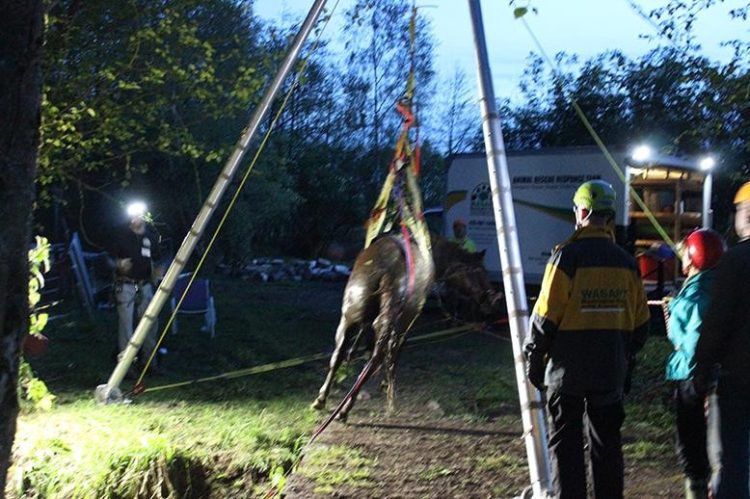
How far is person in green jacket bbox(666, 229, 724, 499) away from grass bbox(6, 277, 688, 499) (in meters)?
1.44

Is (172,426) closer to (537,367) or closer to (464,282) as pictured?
(537,367)

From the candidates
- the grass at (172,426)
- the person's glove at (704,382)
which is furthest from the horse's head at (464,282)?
the person's glove at (704,382)

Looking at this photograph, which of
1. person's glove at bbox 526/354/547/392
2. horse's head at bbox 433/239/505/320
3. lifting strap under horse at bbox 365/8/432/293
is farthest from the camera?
horse's head at bbox 433/239/505/320

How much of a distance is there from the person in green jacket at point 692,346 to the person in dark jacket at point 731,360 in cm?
29

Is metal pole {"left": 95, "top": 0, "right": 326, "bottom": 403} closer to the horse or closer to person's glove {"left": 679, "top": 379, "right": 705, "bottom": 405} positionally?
the horse

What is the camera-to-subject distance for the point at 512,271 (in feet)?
16.9

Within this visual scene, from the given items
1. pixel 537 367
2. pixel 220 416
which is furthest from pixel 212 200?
pixel 537 367

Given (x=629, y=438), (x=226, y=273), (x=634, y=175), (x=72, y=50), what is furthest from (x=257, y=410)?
(x=226, y=273)

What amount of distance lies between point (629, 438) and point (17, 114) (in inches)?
216

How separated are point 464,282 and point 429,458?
512 centimetres

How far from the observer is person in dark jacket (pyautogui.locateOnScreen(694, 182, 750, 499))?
3.87 metres

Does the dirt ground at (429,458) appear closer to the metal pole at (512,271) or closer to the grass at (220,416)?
the grass at (220,416)

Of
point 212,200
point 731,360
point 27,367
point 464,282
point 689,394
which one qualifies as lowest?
point 27,367

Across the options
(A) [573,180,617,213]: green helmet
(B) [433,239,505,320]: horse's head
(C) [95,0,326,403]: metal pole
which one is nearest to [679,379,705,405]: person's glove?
(A) [573,180,617,213]: green helmet
